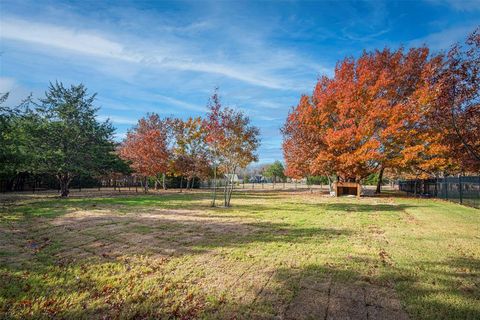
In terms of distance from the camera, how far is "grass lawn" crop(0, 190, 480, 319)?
3.09m

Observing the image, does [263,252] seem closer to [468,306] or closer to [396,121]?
[468,306]

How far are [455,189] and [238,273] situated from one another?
16.2 metres

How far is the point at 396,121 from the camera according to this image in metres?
18.4

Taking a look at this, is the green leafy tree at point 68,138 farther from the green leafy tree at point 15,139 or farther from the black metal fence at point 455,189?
the black metal fence at point 455,189

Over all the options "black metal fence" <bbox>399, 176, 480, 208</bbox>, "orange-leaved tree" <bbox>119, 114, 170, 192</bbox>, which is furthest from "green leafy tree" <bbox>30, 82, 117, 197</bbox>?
"black metal fence" <bbox>399, 176, 480, 208</bbox>

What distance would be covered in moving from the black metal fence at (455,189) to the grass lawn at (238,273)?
761cm

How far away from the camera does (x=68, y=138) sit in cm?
1769

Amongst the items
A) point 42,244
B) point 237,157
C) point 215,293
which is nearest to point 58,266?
point 42,244

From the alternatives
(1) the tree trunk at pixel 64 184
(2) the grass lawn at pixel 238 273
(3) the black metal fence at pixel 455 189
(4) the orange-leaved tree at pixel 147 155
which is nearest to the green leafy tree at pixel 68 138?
(1) the tree trunk at pixel 64 184

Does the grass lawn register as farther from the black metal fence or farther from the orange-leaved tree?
the orange-leaved tree

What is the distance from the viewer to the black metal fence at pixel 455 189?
12891mm

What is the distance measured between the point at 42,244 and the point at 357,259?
6.06 meters

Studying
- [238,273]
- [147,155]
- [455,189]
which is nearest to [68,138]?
[147,155]

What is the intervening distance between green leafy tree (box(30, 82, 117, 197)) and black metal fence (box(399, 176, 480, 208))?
21.0 meters
